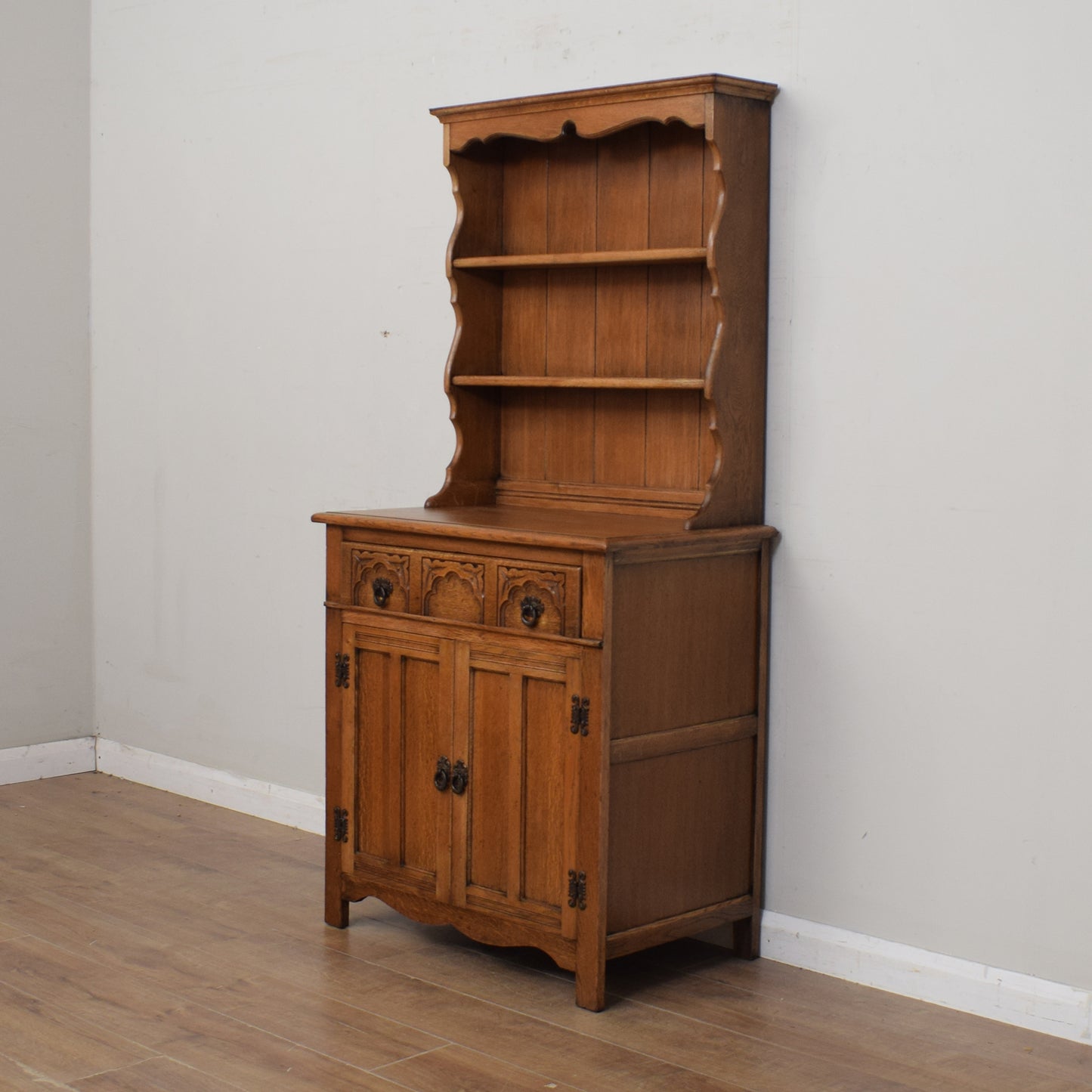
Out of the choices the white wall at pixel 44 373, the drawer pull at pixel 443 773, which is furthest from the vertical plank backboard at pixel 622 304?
the white wall at pixel 44 373

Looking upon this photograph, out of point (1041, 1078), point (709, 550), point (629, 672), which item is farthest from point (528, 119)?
point (1041, 1078)

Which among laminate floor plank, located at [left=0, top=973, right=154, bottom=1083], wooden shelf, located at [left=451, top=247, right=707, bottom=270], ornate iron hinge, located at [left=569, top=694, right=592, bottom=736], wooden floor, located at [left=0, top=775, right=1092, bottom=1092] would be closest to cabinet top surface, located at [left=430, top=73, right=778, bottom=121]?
wooden shelf, located at [left=451, top=247, right=707, bottom=270]

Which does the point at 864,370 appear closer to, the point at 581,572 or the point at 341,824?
the point at 581,572

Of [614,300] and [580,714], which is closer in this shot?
[580,714]

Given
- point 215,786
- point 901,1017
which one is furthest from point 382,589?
point 215,786

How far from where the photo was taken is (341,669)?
4.01m

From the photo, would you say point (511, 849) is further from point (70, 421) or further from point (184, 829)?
point (70, 421)

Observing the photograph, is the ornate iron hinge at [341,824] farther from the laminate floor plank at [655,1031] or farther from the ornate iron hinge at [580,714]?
the ornate iron hinge at [580,714]

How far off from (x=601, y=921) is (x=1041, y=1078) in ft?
3.22

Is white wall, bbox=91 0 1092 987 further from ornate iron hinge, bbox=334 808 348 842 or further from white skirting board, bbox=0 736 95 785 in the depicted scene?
white skirting board, bbox=0 736 95 785

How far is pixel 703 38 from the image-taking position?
3.89 metres

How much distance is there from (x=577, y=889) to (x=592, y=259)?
155cm

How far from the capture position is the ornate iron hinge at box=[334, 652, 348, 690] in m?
4.00

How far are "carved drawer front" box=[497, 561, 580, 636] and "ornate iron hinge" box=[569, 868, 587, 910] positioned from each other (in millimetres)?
552
